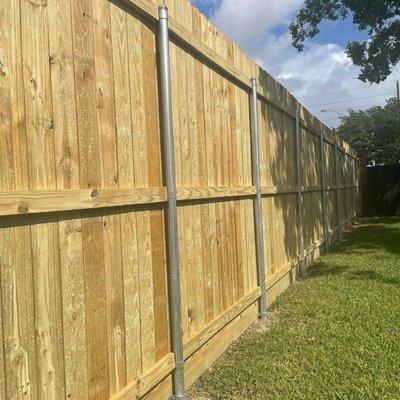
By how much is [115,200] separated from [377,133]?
26102 millimetres

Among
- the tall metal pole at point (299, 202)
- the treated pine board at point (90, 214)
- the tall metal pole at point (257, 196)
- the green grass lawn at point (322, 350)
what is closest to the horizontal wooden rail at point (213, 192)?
the tall metal pole at point (257, 196)

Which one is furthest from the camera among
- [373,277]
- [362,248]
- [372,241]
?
[372,241]

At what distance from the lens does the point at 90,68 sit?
2.50 metres

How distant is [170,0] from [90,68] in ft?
3.75

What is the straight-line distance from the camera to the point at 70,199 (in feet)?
7.40

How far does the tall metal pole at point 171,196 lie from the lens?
3.14m

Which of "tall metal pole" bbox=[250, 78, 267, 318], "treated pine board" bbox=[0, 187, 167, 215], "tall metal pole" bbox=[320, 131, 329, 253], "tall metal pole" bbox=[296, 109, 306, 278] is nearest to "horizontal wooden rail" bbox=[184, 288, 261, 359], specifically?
"tall metal pole" bbox=[250, 78, 267, 318]

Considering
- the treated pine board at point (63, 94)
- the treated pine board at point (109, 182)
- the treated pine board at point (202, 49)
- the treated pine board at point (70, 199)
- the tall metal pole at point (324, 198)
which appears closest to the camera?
the treated pine board at point (70, 199)

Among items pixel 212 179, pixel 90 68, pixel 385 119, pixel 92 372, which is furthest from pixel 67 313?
pixel 385 119

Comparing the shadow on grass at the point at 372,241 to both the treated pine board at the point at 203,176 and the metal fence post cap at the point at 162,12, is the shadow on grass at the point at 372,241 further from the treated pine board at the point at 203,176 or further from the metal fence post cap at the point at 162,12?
the metal fence post cap at the point at 162,12

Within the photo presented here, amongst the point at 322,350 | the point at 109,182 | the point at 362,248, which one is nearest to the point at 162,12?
the point at 109,182

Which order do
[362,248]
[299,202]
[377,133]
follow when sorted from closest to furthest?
[299,202] < [362,248] < [377,133]

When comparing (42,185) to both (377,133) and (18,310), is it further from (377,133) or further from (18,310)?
(377,133)

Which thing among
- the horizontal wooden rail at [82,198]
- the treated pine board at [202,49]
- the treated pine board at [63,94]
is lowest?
the horizontal wooden rail at [82,198]
